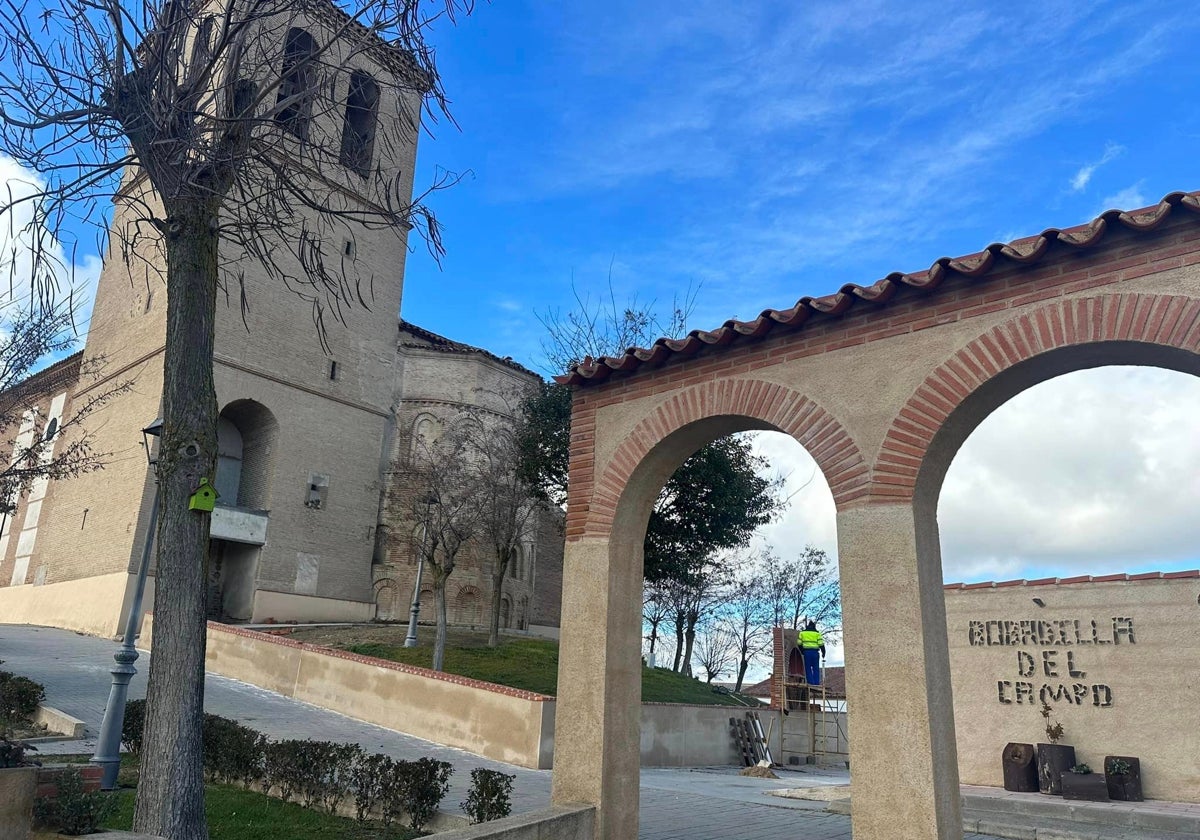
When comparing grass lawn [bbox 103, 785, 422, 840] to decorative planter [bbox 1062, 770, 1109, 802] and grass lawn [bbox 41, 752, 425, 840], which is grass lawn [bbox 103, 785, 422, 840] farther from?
decorative planter [bbox 1062, 770, 1109, 802]

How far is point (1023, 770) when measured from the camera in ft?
40.3

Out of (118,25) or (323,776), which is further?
(323,776)

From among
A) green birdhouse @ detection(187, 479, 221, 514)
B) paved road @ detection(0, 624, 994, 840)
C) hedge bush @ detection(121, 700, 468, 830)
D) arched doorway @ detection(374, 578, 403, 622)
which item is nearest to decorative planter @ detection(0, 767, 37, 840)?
green birdhouse @ detection(187, 479, 221, 514)

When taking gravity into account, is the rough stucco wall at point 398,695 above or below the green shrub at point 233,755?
above

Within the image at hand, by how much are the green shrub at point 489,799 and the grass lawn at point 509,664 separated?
414 inches

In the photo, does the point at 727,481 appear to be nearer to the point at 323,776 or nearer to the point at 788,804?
the point at 788,804

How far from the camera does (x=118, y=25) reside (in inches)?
250

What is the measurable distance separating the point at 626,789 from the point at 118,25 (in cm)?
700

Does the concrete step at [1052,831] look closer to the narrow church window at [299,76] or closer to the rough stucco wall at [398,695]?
the rough stucco wall at [398,695]

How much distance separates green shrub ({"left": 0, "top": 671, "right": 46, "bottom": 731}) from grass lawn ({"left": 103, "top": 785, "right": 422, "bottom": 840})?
167 inches

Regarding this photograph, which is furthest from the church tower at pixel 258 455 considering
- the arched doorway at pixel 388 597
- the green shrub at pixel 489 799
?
the green shrub at pixel 489 799

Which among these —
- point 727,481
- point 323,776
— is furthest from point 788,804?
point 727,481

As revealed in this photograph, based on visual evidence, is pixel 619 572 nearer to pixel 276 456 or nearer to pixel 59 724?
pixel 59 724

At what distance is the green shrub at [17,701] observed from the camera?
1129 centimetres
